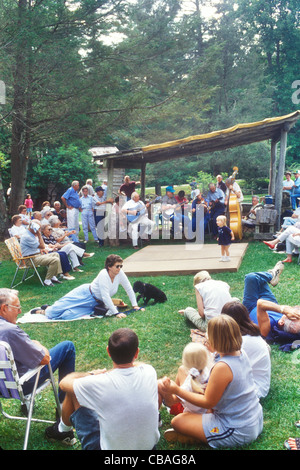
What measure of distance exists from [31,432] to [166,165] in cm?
2452

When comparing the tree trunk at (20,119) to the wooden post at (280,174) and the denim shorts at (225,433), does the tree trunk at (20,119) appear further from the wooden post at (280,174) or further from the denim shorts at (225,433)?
the denim shorts at (225,433)

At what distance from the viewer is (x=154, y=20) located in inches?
652

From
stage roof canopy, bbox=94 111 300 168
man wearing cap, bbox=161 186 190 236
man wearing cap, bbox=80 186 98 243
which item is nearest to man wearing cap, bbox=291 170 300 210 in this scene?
stage roof canopy, bbox=94 111 300 168

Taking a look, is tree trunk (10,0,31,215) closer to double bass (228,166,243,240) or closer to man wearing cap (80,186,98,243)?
man wearing cap (80,186,98,243)

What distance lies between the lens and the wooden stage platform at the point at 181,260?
8258 millimetres

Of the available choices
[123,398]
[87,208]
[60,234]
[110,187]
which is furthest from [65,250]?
[123,398]

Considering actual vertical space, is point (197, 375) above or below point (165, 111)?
below

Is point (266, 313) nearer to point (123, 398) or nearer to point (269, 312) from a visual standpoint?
point (269, 312)

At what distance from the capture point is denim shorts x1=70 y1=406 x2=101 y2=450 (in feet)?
8.82

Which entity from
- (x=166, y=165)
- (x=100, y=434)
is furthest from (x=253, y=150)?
(x=100, y=434)

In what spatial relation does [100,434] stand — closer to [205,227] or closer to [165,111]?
[205,227]

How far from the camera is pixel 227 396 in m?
2.79

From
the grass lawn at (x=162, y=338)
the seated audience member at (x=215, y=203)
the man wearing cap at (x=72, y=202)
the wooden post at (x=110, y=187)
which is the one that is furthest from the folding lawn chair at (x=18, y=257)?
the seated audience member at (x=215, y=203)

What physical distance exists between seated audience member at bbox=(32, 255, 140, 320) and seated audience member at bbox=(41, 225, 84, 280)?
7.96ft
